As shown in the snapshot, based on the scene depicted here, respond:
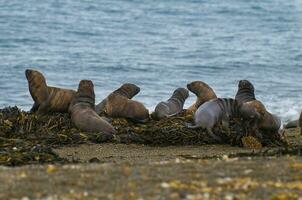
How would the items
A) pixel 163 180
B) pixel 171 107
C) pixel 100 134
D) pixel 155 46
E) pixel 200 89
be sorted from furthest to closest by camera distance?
pixel 155 46 < pixel 200 89 < pixel 171 107 < pixel 100 134 < pixel 163 180

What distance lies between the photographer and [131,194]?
6074mm

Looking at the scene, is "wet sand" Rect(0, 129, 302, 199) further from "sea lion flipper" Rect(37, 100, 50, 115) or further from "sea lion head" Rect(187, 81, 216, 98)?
"sea lion head" Rect(187, 81, 216, 98)

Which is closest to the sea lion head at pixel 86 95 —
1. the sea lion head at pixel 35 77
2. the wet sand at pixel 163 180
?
the sea lion head at pixel 35 77

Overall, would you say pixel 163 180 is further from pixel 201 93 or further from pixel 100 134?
pixel 201 93

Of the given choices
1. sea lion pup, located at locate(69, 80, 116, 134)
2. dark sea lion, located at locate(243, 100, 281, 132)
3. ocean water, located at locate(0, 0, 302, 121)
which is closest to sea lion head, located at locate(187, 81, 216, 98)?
ocean water, located at locate(0, 0, 302, 121)

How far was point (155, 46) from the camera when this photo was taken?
27281mm

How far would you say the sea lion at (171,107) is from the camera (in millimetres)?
13445

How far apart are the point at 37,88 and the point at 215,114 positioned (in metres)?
3.03

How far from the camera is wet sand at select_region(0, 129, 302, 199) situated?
6.11 meters

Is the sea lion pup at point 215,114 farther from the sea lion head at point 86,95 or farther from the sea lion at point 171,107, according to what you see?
the sea lion head at point 86,95

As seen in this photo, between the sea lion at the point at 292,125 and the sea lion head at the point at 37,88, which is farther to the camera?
the sea lion at the point at 292,125

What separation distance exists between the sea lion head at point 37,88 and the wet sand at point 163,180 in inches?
242

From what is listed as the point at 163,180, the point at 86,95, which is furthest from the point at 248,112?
the point at 163,180

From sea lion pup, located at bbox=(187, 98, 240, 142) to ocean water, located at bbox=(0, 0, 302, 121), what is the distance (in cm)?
415
